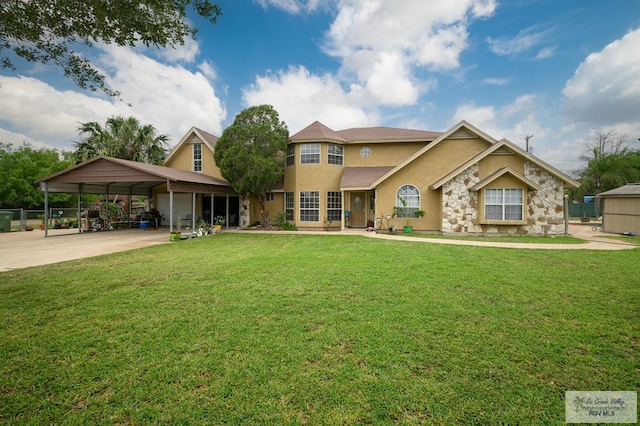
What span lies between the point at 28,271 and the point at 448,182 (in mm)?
17640

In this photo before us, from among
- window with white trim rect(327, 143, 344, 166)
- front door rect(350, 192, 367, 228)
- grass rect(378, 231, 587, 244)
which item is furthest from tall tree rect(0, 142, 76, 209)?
grass rect(378, 231, 587, 244)

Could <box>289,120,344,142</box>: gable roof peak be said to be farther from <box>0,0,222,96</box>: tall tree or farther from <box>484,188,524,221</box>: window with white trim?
<box>0,0,222,96</box>: tall tree

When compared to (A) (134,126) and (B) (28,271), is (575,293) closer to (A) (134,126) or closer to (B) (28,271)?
(B) (28,271)

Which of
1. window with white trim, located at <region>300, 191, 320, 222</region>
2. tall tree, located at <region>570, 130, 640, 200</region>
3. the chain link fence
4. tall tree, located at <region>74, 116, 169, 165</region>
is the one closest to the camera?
the chain link fence

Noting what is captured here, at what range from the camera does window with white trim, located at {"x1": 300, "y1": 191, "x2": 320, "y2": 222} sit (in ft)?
62.6

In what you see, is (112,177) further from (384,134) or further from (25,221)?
(384,134)

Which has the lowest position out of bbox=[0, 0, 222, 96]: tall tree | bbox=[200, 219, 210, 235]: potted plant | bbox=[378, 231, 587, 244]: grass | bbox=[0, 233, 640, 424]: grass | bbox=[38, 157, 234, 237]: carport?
bbox=[0, 233, 640, 424]: grass

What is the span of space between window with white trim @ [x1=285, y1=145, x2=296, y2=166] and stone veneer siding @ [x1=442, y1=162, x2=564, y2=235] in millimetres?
9950

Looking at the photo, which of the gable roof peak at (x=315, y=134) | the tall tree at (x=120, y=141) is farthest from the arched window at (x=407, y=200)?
the tall tree at (x=120, y=141)

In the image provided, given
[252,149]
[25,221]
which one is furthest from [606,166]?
[25,221]

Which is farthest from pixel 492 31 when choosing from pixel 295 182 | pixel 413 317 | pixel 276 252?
pixel 413 317

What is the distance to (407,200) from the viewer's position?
17.0 meters

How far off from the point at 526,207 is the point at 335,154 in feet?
38.7

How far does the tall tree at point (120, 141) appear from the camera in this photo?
23.0 metres
